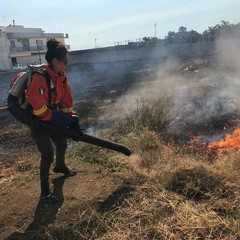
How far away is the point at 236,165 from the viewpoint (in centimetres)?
422

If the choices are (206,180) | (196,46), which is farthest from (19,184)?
(196,46)

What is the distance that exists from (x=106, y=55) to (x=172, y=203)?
111 feet

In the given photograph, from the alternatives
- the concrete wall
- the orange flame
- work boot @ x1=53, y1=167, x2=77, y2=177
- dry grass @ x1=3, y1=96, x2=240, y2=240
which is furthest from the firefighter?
the concrete wall

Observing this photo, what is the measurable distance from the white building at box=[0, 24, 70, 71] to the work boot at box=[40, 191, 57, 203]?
1801 inches

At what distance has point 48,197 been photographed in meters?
3.85

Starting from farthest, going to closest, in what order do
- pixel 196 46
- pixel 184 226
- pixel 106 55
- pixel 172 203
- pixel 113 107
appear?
pixel 106 55, pixel 196 46, pixel 113 107, pixel 172 203, pixel 184 226

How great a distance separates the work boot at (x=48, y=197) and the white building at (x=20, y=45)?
45.7m

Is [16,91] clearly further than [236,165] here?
No

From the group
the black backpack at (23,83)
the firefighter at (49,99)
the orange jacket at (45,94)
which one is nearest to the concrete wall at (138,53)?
the orange jacket at (45,94)

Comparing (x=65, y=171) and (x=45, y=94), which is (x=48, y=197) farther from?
(x=45, y=94)

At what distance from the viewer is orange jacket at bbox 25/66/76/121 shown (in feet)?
11.6

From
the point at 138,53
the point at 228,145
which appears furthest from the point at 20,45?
the point at 228,145

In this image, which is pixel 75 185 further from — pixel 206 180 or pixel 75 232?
pixel 206 180

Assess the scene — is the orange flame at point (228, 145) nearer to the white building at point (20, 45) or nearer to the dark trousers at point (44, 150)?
the dark trousers at point (44, 150)
